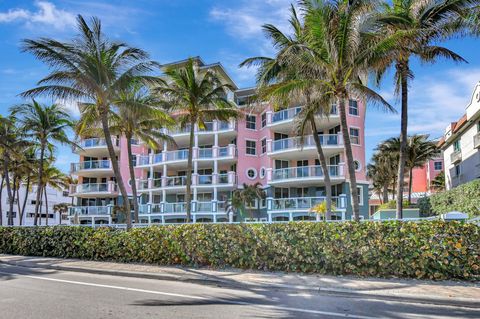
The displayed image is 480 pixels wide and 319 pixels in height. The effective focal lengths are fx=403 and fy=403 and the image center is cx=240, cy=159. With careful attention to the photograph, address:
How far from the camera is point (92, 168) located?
4469 cm

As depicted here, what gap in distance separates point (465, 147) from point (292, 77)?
21391 mm

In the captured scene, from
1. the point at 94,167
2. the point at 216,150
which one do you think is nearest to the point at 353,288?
the point at 216,150

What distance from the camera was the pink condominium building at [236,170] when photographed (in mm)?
32594

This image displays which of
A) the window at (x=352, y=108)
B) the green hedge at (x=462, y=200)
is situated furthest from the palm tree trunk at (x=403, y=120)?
the window at (x=352, y=108)

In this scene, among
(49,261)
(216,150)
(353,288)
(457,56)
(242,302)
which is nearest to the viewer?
(242,302)

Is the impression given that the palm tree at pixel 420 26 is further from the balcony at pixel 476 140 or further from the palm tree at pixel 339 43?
the balcony at pixel 476 140

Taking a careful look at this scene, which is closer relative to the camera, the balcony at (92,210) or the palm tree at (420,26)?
the palm tree at (420,26)

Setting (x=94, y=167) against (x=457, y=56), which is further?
(x=94, y=167)

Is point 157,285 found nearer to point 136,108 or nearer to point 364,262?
point 364,262

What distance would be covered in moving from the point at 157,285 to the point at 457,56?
16.1 metres

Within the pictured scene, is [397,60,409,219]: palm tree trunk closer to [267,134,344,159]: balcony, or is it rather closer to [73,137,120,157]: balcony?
[267,134,344,159]: balcony

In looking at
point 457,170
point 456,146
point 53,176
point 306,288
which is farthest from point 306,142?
point 53,176

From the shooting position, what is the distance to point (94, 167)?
44781mm

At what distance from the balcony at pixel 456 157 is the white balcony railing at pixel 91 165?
1346 inches
